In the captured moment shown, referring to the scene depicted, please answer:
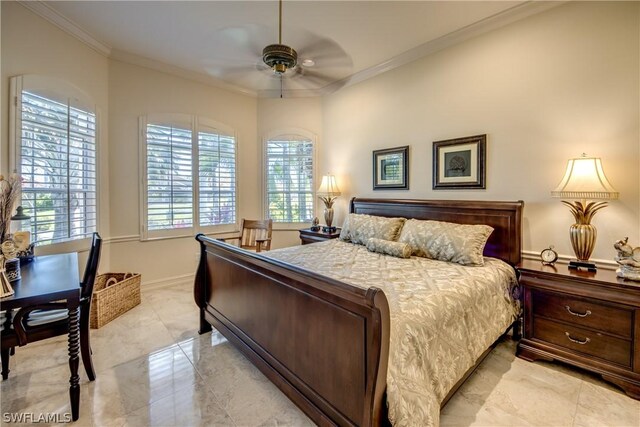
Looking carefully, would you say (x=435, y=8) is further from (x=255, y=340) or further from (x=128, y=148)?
(x=128, y=148)

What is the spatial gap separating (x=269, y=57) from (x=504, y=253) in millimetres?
2854

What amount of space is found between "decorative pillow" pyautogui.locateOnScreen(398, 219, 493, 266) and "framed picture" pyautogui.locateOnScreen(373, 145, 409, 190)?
2.96 feet

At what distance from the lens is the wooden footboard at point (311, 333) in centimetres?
130

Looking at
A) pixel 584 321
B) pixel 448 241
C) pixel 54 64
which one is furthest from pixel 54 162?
pixel 584 321

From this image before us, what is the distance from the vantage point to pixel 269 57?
2.55 metres

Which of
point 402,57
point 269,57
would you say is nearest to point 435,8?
point 402,57

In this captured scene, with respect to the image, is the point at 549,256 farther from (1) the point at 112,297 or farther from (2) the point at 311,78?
(1) the point at 112,297

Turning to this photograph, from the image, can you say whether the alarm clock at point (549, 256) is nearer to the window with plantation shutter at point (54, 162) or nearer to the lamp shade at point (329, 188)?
the lamp shade at point (329, 188)

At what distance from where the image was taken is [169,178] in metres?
4.14

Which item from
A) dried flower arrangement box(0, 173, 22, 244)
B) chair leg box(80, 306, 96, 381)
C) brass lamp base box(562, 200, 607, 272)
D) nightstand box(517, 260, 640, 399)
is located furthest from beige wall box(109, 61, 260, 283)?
brass lamp base box(562, 200, 607, 272)

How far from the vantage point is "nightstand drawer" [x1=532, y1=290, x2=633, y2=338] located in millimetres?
2014

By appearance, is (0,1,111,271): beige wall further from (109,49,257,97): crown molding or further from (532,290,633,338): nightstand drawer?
(532,290,633,338): nightstand drawer

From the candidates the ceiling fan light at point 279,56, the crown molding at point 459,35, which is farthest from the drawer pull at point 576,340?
the ceiling fan light at point 279,56

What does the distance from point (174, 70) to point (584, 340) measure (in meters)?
5.33
